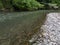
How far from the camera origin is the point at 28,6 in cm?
3603

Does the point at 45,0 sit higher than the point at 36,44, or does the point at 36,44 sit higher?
the point at 36,44

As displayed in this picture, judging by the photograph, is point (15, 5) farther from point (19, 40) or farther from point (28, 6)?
point (19, 40)

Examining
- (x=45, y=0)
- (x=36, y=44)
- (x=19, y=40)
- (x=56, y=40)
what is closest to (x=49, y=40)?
(x=56, y=40)

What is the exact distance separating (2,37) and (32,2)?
27.7m

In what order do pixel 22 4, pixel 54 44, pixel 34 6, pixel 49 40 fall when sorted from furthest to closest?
pixel 34 6, pixel 22 4, pixel 49 40, pixel 54 44

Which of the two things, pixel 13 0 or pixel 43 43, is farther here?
pixel 13 0

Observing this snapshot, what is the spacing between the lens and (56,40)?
10133 mm

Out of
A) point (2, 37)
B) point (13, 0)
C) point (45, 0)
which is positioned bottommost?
Result: point (45, 0)

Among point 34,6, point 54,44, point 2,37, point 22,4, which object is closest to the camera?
point 54,44

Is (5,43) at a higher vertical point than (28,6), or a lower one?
higher

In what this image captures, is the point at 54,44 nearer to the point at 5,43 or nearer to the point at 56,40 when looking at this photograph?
the point at 56,40

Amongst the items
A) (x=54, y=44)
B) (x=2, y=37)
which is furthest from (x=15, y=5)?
(x=54, y=44)

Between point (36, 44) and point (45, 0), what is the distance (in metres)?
38.5

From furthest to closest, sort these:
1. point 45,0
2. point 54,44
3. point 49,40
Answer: point 45,0 → point 49,40 → point 54,44
